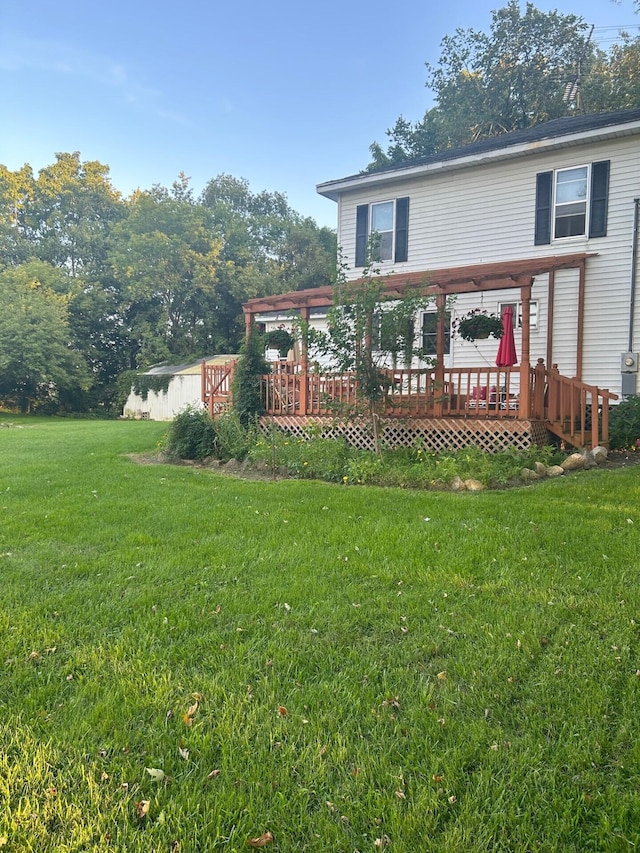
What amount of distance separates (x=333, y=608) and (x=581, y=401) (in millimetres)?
7944

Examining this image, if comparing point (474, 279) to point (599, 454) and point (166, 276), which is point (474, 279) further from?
point (166, 276)

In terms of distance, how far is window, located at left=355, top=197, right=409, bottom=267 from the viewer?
12.8 meters

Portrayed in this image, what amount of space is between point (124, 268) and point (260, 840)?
33905 millimetres

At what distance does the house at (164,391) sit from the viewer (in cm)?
2517

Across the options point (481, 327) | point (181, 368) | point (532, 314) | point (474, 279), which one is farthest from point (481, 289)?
point (181, 368)

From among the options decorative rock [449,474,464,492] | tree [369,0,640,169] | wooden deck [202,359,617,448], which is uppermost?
tree [369,0,640,169]

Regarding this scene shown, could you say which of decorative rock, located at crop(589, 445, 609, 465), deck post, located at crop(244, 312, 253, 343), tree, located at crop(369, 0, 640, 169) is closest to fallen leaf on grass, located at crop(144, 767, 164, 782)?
decorative rock, located at crop(589, 445, 609, 465)

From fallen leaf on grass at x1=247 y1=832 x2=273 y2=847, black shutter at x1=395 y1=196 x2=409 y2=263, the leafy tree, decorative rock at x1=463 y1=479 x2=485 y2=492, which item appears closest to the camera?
fallen leaf on grass at x1=247 y1=832 x2=273 y2=847

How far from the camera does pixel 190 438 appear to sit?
9773 mm

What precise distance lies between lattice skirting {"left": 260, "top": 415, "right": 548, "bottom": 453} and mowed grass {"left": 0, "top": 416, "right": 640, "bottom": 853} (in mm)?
3746

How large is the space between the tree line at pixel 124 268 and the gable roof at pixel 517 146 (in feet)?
62.0

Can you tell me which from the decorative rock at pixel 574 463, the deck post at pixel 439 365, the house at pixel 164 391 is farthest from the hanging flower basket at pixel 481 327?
the house at pixel 164 391

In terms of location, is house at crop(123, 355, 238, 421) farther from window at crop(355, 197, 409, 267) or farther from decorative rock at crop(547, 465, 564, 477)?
decorative rock at crop(547, 465, 564, 477)

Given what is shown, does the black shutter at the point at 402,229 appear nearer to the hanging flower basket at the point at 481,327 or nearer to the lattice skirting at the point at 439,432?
the hanging flower basket at the point at 481,327
